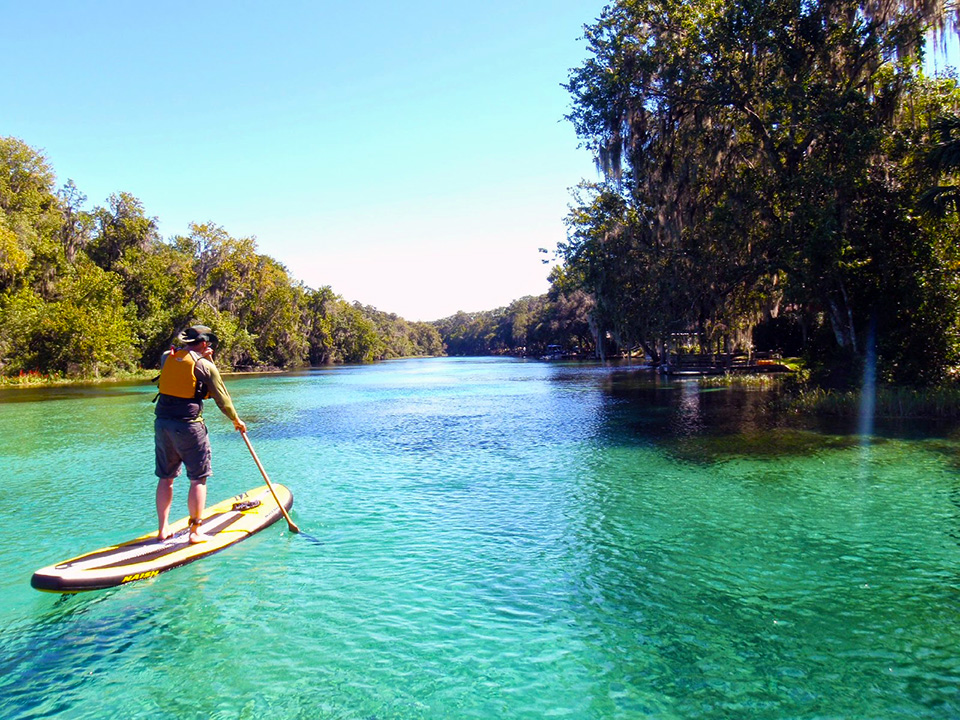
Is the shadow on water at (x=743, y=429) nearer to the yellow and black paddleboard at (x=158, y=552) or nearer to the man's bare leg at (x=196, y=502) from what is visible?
the yellow and black paddleboard at (x=158, y=552)

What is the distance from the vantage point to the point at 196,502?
21.7 ft

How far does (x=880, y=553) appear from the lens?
679 centimetres

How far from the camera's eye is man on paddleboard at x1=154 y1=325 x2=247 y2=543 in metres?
6.24

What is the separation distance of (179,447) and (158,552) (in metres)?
1.14

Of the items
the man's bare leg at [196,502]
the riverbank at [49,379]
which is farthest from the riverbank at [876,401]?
the riverbank at [49,379]

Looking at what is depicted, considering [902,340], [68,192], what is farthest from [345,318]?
[902,340]

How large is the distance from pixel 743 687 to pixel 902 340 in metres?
17.7

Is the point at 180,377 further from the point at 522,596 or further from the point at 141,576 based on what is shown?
the point at 522,596

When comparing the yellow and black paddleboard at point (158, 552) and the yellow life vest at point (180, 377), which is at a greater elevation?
the yellow life vest at point (180, 377)

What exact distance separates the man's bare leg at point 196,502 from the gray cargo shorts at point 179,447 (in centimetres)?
15

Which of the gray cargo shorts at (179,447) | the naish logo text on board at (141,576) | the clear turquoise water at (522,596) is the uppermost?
the gray cargo shorts at (179,447)

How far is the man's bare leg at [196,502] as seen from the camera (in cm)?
657

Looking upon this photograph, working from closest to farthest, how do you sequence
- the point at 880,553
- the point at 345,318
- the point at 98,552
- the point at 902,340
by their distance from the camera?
the point at 98,552
the point at 880,553
the point at 902,340
the point at 345,318

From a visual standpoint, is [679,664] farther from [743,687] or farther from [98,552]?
[98,552]
